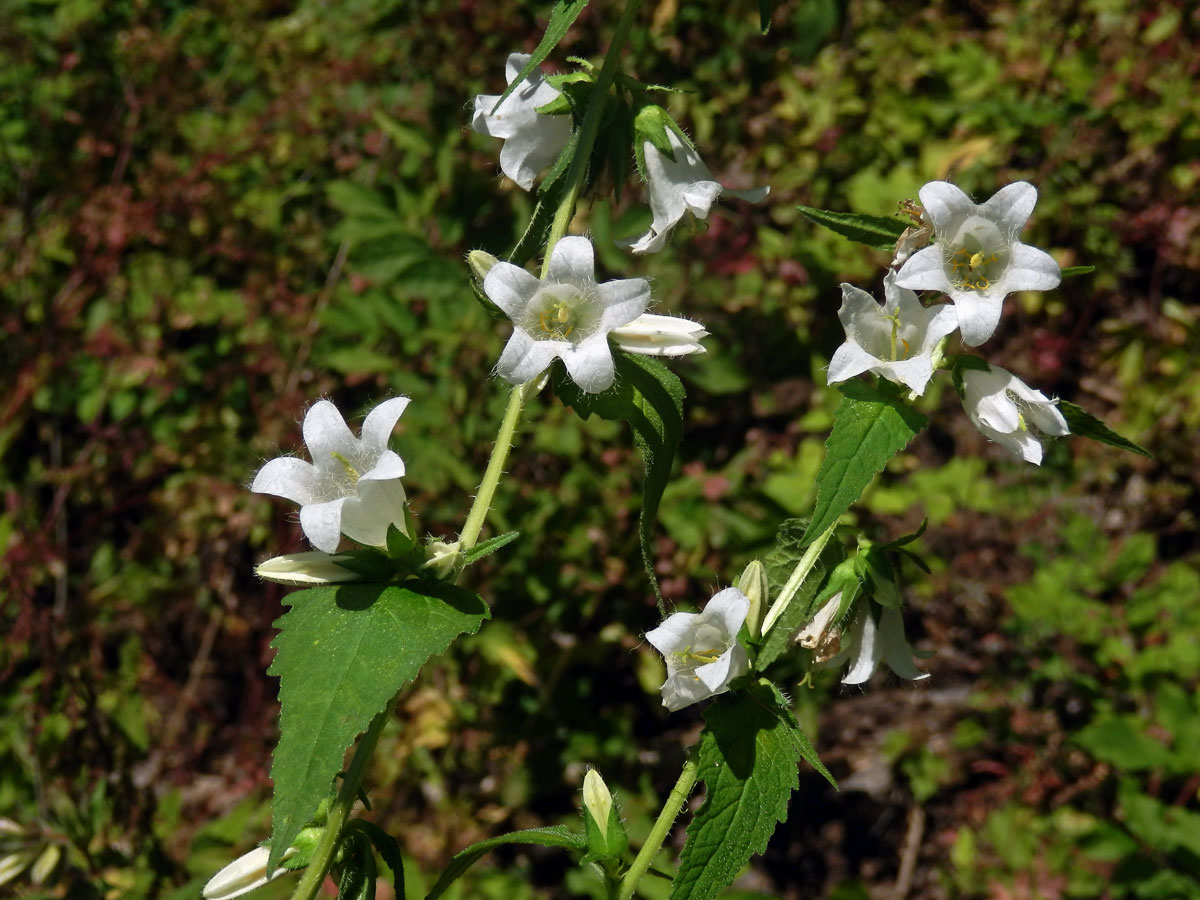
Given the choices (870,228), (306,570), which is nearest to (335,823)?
(306,570)

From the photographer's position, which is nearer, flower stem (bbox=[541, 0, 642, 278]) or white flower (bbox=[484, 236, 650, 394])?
white flower (bbox=[484, 236, 650, 394])

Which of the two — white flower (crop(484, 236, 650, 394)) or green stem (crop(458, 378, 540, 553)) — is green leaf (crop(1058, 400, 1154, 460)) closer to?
white flower (crop(484, 236, 650, 394))

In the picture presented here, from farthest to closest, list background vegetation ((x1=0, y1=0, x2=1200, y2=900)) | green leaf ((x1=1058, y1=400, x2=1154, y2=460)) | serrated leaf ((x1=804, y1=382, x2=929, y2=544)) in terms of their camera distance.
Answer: background vegetation ((x1=0, y1=0, x2=1200, y2=900)) < green leaf ((x1=1058, y1=400, x2=1154, y2=460)) < serrated leaf ((x1=804, y1=382, x2=929, y2=544))

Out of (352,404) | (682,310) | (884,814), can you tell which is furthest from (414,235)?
(884,814)

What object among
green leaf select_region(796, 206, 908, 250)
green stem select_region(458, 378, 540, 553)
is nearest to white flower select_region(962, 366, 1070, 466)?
green leaf select_region(796, 206, 908, 250)

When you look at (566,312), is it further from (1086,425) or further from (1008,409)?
(1086,425)
